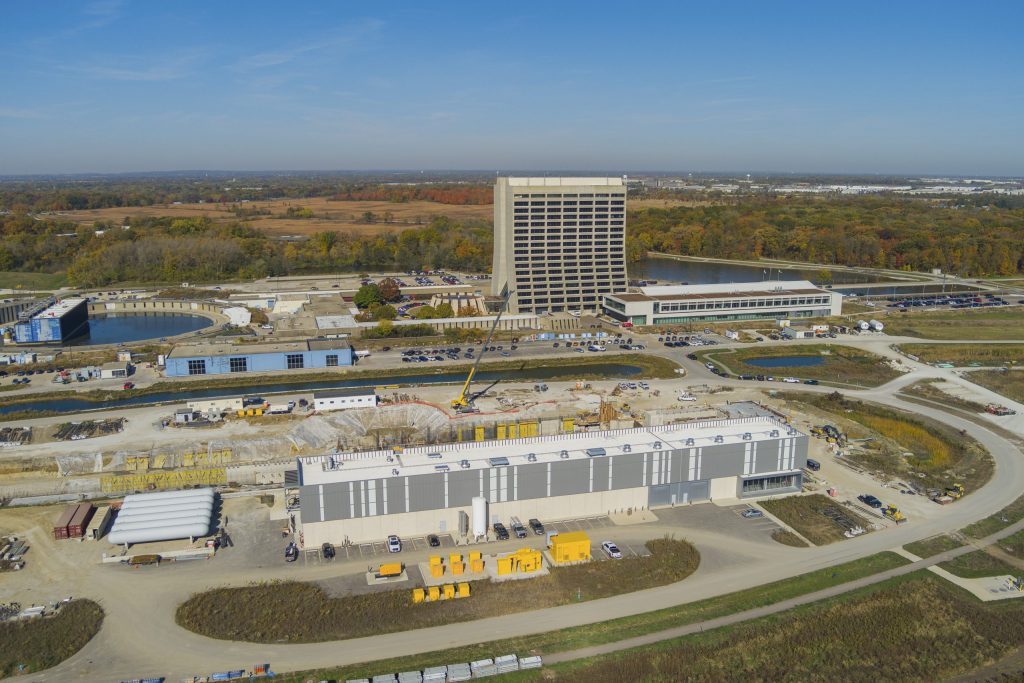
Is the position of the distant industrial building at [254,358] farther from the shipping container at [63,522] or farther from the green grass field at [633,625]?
the green grass field at [633,625]

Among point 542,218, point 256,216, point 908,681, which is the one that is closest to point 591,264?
point 542,218

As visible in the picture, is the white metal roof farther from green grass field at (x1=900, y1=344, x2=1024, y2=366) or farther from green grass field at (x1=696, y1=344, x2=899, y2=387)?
green grass field at (x1=900, y1=344, x2=1024, y2=366)

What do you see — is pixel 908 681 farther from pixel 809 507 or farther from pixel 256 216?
pixel 256 216

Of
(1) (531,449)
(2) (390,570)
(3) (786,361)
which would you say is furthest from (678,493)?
(3) (786,361)

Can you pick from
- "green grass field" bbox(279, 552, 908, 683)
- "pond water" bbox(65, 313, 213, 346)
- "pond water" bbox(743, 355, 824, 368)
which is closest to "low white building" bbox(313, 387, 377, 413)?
"green grass field" bbox(279, 552, 908, 683)

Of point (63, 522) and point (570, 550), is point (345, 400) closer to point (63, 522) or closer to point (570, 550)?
point (63, 522)

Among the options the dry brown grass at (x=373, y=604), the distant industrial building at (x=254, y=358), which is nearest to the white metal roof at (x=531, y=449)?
the dry brown grass at (x=373, y=604)
